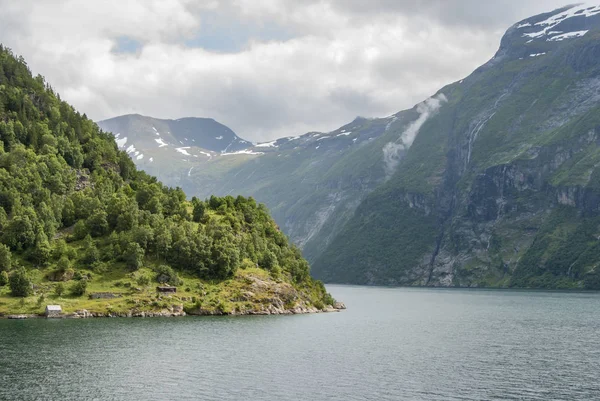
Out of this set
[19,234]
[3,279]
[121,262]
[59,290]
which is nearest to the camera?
[59,290]

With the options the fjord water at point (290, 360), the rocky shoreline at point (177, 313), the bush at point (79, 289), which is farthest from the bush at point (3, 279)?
the fjord water at point (290, 360)

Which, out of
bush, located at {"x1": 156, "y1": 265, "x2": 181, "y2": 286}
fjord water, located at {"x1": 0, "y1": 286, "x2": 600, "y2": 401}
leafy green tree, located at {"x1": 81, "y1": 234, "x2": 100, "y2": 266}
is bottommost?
fjord water, located at {"x1": 0, "y1": 286, "x2": 600, "y2": 401}

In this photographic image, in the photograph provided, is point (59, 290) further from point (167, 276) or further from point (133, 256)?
point (167, 276)


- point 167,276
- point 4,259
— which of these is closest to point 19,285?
point 4,259

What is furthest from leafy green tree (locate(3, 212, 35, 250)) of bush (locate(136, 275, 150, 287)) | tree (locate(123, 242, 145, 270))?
bush (locate(136, 275, 150, 287))

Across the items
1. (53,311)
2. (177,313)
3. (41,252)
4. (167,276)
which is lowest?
(177,313)

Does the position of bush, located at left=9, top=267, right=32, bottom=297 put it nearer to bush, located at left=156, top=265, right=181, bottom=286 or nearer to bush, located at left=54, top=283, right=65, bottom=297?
bush, located at left=54, top=283, right=65, bottom=297

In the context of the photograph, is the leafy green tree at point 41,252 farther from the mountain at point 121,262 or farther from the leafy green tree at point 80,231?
the leafy green tree at point 80,231

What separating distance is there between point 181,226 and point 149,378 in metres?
111

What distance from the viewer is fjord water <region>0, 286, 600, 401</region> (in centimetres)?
7244

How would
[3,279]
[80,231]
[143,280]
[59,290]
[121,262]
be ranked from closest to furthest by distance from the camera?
[59,290] < [3,279] < [143,280] < [121,262] < [80,231]

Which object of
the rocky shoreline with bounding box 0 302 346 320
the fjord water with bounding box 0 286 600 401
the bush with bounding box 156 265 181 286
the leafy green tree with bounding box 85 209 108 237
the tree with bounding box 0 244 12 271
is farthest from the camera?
the leafy green tree with bounding box 85 209 108 237

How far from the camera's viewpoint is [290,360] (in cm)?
9419

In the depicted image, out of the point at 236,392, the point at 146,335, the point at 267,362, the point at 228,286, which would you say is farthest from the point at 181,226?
the point at 236,392
